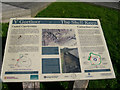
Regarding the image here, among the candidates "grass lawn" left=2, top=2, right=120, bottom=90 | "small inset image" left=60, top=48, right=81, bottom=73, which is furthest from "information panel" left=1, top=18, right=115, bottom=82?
"grass lawn" left=2, top=2, right=120, bottom=90

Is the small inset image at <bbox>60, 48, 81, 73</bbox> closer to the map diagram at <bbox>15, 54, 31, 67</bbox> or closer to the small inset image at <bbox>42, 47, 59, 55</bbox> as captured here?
the small inset image at <bbox>42, 47, 59, 55</bbox>

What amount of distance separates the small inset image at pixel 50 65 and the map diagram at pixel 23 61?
11.2 inches

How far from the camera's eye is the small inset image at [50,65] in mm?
2465

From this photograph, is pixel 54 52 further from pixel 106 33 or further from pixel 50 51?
pixel 106 33

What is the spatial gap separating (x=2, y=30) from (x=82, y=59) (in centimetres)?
415

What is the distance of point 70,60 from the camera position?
260 cm

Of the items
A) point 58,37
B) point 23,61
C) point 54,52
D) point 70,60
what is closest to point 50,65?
point 54,52

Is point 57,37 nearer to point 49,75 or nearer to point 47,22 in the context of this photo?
point 47,22

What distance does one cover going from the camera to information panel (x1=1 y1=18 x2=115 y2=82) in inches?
95.7

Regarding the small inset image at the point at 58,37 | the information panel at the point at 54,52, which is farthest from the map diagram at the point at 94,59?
the small inset image at the point at 58,37

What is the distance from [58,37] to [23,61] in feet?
2.89

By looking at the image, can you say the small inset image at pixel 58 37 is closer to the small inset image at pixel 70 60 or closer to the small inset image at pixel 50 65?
the small inset image at pixel 70 60

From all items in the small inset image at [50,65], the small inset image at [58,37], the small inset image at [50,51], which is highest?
the small inset image at [58,37]

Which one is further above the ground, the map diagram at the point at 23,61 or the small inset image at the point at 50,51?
the small inset image at the point at 50,51
